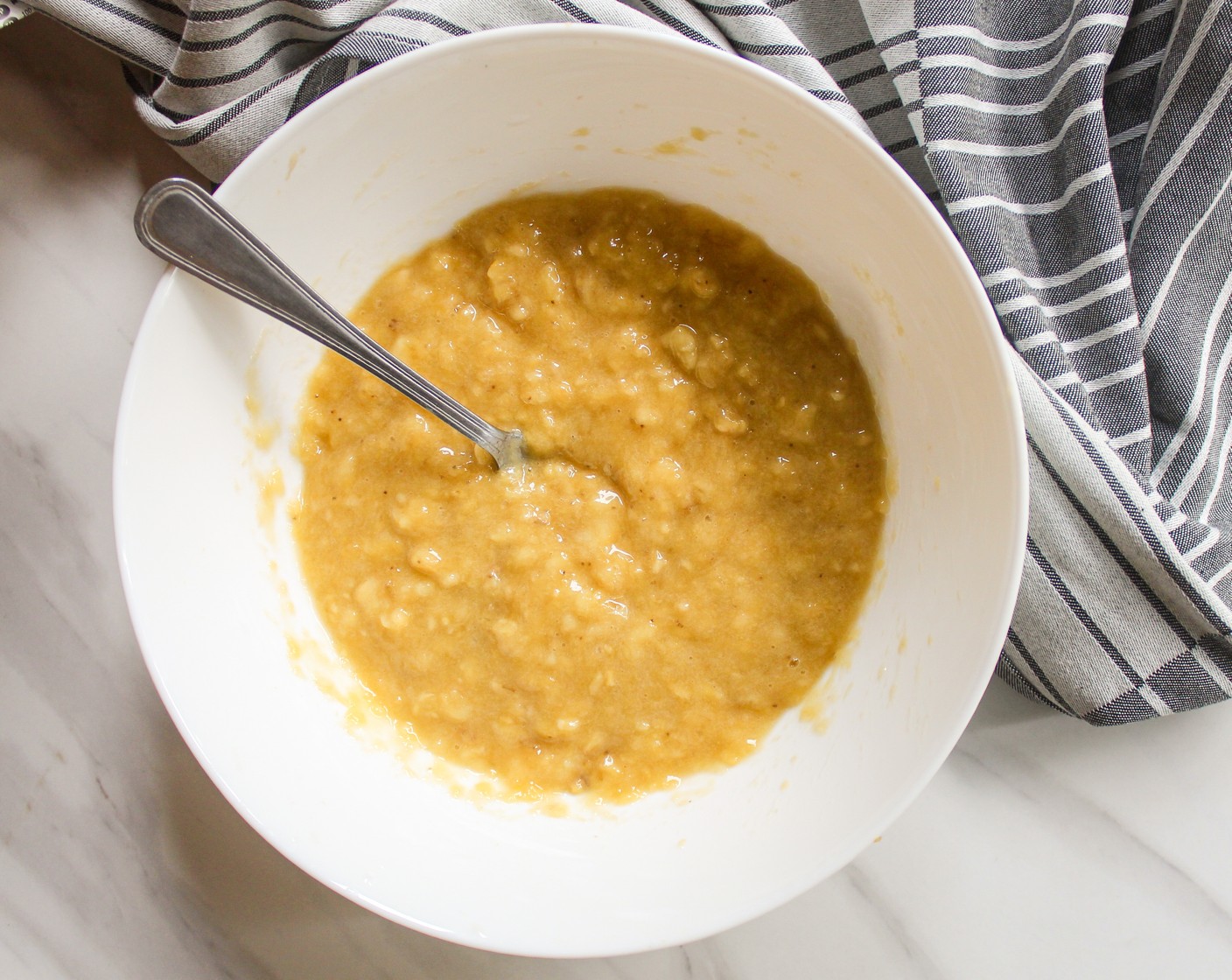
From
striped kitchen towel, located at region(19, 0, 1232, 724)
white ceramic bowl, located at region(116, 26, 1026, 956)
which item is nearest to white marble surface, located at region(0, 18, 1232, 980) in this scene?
striped kitchen towel, located at region(19, 0, 1232, 724)

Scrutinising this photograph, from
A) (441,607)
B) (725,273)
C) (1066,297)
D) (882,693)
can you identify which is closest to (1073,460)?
(1066,297)

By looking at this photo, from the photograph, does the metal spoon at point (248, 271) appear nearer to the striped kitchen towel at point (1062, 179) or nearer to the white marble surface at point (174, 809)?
the striped kitchen towel at point (1062, 179)

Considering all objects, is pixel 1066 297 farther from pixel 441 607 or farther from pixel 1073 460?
pixel 441 607

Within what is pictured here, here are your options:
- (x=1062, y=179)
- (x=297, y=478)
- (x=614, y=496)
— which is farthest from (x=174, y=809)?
(x=1062, y=179)

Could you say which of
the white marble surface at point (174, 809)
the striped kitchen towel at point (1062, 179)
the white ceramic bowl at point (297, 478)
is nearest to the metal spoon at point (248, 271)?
the white ceramic bowl at point (297, 478)

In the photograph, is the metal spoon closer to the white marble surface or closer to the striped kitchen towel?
the striped kitchen towel

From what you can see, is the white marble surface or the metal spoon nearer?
the metal spoon
